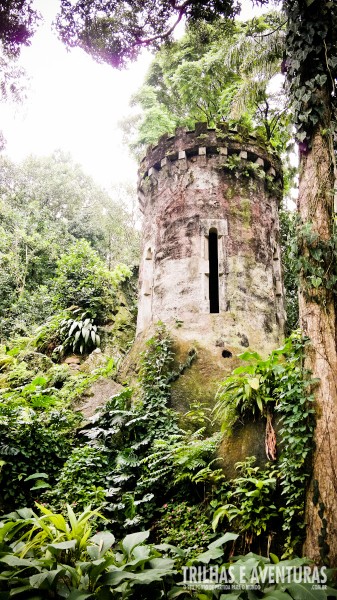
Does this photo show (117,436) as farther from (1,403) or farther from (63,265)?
(63,265)

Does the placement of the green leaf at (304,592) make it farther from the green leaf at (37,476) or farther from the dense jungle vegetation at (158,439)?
the green leaf at (37,476)

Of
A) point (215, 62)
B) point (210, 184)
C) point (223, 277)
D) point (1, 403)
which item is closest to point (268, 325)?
point (223, 277)

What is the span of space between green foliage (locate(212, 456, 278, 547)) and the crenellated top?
7342mm

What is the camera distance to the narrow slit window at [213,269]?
1004 cm

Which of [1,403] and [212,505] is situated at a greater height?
[1,403]

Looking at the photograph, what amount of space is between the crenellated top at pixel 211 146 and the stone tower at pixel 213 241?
23 millimetres

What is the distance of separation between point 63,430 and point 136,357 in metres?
2.18

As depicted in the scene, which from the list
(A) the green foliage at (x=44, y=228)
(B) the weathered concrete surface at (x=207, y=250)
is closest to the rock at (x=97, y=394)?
(B) the weathered concrete surface at (x=207, y=250)

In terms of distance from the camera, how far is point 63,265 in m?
14.1

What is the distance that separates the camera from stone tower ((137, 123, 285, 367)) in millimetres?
9078

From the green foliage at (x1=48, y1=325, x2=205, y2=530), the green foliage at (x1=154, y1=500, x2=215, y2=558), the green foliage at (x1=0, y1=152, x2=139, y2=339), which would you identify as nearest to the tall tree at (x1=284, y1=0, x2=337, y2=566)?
the green foliage at (x1=154, y1=500, x2=215, y2=558)

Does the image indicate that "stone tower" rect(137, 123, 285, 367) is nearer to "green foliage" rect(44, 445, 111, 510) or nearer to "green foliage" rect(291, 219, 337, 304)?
"green foliage" rect(44, 445, 111, 510)

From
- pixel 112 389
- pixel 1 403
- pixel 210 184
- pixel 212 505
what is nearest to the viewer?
pixel 212 505

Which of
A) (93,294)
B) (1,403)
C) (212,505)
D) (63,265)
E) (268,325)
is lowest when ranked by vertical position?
(212,505)
